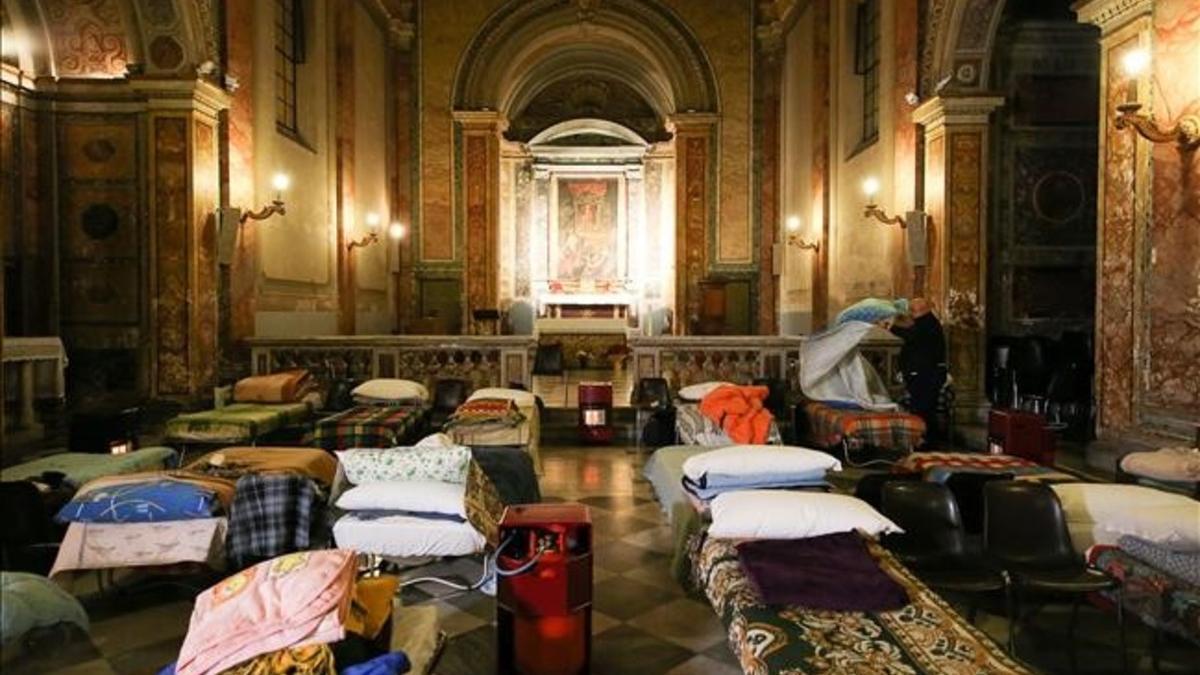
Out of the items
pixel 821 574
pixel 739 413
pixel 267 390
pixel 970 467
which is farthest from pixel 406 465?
pixel 267 390

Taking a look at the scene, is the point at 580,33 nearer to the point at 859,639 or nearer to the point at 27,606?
the point at 859,639

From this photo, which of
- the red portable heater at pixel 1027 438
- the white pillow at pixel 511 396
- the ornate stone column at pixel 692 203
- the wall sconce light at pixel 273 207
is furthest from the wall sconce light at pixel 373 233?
the red portable heater at pixel 1027 438

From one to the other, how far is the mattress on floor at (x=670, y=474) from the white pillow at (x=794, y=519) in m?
0.95

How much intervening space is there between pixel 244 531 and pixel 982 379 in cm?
808

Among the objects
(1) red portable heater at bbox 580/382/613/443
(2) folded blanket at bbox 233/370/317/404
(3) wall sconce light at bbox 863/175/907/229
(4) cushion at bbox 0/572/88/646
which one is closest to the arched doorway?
(3) wall sconce light at bbox 863/175/907/229

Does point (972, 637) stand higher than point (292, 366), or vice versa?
point (292, 366)

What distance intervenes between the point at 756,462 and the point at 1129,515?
1.89m

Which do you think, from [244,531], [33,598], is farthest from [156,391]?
[33,598]

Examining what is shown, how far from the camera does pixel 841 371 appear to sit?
28.0 feet

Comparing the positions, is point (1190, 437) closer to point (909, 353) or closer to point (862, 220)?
point (909, 353)

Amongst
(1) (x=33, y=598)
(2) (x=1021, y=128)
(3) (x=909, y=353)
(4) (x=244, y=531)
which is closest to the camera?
(1) (x=33, y=598)

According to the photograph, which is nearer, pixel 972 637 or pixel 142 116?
pixel 972 637

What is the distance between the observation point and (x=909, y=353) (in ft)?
27.2

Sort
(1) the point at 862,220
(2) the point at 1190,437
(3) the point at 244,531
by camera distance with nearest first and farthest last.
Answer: (3) the point at 244,531
(2) the point at 1190,437
(1) the point at 862,220
